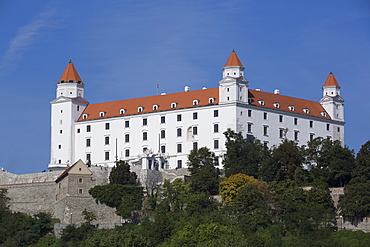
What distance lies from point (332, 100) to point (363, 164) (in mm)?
19934

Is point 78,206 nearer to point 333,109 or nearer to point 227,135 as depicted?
point 227,135

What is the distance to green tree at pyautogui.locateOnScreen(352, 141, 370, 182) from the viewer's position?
271 feet

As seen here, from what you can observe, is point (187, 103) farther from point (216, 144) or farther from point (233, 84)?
point (216, 144)

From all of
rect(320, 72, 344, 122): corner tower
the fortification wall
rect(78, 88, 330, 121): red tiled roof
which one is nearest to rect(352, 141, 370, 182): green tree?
rect(78, 88, 330, 121): red tiled roof

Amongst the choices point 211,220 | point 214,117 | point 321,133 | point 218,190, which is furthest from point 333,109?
point 211,220

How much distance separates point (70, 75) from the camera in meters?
104

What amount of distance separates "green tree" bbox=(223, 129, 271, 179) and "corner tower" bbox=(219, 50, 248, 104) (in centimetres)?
481

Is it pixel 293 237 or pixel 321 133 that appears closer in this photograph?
pixel 293 237

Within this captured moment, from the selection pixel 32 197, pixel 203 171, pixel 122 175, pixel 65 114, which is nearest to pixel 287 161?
pixel 203 171

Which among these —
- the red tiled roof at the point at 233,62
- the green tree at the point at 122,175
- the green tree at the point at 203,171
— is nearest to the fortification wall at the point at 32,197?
the green tree at the point at 122,175

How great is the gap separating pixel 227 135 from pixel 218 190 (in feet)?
24.3

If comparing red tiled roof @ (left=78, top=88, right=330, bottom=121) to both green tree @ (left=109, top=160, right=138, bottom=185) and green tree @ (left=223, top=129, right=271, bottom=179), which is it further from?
green tree @ (left=109, top=160, right=138, bottom=185)

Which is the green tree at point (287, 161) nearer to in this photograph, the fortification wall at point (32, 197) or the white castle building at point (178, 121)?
the white castle building at point (178, 121)

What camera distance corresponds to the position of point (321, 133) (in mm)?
100188
